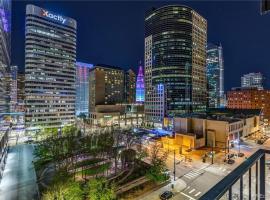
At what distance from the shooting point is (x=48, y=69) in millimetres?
78500

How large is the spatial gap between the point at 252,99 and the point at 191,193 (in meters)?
96.9

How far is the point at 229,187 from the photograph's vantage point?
231cm

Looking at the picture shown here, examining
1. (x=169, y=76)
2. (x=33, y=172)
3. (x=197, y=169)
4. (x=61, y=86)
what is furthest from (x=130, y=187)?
(x=169, y=76)

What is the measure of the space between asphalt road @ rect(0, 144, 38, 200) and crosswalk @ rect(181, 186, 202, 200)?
19.7 metres

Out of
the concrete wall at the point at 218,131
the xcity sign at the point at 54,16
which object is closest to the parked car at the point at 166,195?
the concrete wall at the point at 218,131

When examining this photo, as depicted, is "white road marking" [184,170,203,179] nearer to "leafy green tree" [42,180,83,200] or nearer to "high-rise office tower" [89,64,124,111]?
"leafy green tree" [42,180,83,200]

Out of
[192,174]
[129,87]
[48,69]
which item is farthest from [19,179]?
[129,87]

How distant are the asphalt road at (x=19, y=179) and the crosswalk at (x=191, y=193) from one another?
64.5ft

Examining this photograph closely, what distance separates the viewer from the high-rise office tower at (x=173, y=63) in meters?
92.8

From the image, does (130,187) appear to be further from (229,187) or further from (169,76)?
(169,76)

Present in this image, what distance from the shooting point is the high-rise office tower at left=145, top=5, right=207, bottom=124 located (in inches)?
3654

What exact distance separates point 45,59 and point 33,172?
56945mm

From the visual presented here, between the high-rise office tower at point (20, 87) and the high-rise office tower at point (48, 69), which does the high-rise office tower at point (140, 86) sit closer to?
the high-rise office tower at point (48, 69)

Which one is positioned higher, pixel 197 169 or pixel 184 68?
pixel 184 68
